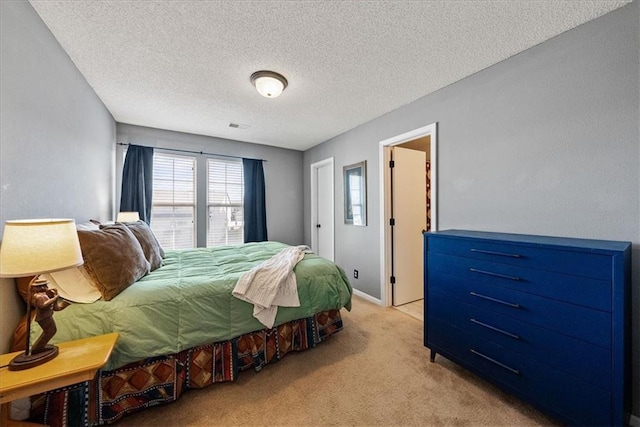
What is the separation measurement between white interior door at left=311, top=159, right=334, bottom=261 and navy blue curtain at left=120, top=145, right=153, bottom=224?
2.57m

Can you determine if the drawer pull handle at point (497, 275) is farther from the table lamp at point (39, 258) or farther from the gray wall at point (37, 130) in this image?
the gray wall at point (37, 130)

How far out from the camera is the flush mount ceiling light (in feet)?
7.00

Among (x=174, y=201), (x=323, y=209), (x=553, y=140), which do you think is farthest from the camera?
(x=323, y=209)

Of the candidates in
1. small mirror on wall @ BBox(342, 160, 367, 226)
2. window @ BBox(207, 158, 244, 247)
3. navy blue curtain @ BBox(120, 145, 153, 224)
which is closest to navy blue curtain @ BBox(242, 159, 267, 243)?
window @ BBox(207, 158, 244, 247)

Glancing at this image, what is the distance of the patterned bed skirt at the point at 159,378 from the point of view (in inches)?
49.3

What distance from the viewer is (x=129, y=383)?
149 cm

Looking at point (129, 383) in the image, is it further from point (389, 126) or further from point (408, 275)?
point (389, 126)

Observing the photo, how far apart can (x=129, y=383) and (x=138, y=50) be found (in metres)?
2.27

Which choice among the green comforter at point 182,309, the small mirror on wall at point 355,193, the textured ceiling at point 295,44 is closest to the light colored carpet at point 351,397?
the green comforter at point 182,309

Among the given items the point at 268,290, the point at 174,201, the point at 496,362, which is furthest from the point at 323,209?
the point at 496,362

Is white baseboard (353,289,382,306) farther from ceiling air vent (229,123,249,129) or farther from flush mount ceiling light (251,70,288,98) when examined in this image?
ceiling air vent (229,123,249,129)

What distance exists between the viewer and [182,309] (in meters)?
1.63

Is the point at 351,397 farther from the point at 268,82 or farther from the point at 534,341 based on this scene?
the point at 268,82

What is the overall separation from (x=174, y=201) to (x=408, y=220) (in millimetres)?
3489
